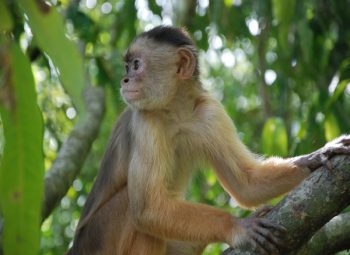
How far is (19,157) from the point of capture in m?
1.40

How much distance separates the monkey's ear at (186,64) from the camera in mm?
5609

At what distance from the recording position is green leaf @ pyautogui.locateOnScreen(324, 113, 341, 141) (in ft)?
20.3

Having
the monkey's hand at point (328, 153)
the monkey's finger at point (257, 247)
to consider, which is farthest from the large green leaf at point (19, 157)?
the monkey's finger at point (257, 247)

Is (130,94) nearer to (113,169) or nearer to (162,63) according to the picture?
(162,63)

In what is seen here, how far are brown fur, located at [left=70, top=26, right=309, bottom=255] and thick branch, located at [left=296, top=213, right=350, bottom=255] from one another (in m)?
0.54

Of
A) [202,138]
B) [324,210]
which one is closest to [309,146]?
[202,138]

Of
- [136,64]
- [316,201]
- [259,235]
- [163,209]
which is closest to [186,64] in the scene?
[136,64]

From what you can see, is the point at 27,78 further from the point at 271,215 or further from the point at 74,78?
the point at 271,215

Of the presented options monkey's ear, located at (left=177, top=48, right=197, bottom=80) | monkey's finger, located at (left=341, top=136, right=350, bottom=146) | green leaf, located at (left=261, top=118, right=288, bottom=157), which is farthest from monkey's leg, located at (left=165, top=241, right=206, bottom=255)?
monkey's finger, located at (left=341, top=136, right=350, bottom=146)

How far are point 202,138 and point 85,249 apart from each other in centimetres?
135

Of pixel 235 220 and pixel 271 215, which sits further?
pixel 235 220

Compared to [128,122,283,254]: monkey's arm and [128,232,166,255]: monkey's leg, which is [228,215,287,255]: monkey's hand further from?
[128,232,166,255]: monkey's leg

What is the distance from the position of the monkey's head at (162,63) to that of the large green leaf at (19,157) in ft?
12.9

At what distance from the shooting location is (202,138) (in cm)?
534
